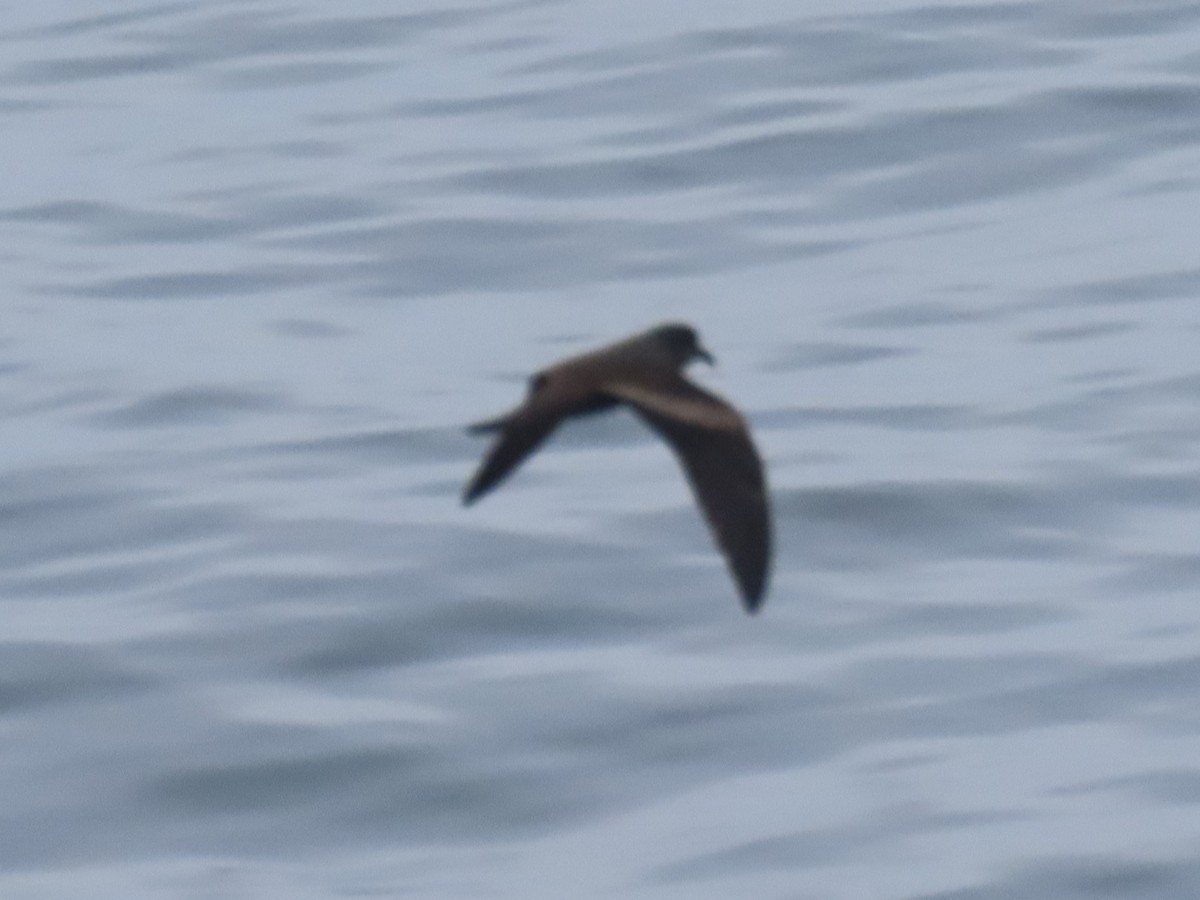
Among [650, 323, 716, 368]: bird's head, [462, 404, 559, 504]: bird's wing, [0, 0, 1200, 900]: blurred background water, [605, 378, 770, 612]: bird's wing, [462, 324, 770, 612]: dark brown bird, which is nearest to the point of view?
[462, 404, 559, 504]: bird's wing

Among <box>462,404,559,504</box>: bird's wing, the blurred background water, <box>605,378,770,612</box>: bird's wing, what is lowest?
the blurred background water

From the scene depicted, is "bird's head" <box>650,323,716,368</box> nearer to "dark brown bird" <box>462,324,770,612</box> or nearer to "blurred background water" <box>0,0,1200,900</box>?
"dark brown bird" <box>462,324,770,612</box>

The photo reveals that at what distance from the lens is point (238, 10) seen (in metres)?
24.9

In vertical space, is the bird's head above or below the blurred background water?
above

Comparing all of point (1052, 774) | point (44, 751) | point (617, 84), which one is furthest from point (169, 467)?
point (617, 84)

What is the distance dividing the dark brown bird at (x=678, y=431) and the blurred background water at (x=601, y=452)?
12.6ft

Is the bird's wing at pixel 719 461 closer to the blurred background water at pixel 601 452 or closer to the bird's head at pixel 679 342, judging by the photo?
the bird's head at pixel 679 342

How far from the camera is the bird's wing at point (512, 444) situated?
7672mm

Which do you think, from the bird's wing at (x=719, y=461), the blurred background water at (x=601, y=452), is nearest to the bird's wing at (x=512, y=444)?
the bird's wing at (x=719, y=461)

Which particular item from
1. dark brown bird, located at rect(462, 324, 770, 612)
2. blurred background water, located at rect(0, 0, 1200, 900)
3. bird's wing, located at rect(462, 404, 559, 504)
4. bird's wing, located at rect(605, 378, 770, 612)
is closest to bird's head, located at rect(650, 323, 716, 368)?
dark brown bird, located at rect(462, 324, 770, 612)

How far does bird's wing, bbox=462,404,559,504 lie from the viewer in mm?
7672

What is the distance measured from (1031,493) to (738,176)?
213 inches

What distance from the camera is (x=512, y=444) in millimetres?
7809

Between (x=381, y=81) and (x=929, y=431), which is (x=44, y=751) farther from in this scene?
(x=381, y=81)
